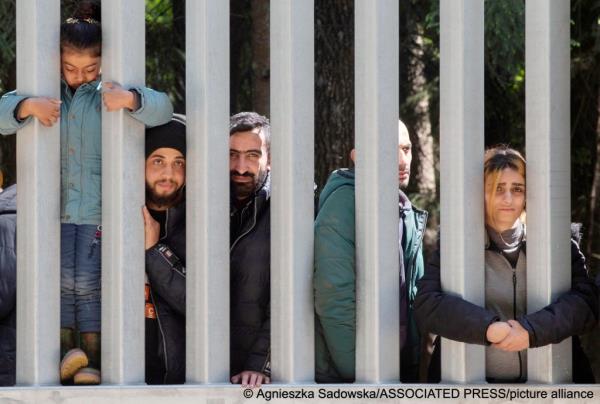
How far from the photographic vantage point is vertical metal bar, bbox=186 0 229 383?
16.5 ft

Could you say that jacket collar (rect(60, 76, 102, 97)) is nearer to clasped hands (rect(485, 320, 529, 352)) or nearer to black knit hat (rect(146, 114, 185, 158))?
black knit hat (rect(146, 114, 185, 158))

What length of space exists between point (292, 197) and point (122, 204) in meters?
0.62

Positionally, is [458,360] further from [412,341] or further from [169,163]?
[169,163]

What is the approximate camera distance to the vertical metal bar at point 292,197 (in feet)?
16.5

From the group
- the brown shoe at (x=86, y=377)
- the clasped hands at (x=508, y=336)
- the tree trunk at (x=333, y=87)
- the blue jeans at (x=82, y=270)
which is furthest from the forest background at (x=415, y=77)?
the clasped hands at (x=508, y=336)

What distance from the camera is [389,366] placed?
200 inches

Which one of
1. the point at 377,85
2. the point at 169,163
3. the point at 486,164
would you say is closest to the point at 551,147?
the point at 486,164

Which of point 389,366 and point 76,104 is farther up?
point 76,104

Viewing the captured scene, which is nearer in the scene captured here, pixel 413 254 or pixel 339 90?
pixel 413 254

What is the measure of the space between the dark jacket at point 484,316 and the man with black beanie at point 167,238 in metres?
0.91

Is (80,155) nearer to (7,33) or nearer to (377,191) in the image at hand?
(377,191)

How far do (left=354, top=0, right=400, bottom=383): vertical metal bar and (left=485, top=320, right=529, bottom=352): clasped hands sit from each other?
404mm

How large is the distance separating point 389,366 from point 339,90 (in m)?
3.51

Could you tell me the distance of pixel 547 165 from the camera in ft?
16.5
